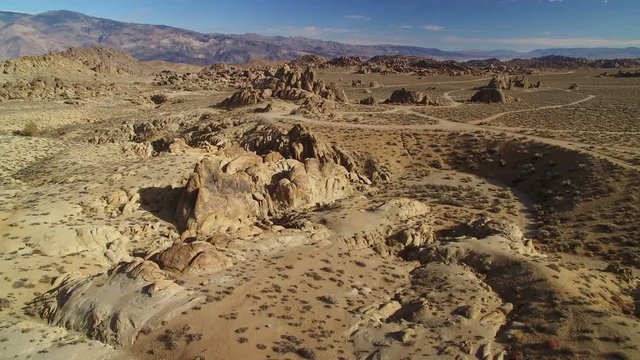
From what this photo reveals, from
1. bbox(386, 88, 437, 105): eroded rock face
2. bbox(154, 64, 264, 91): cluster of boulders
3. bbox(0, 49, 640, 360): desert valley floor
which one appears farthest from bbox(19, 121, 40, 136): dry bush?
bbox(386, 88, 437, 105): eroded rock face

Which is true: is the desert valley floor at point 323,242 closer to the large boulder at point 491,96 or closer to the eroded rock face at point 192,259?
the eroded rock face at point 192,259

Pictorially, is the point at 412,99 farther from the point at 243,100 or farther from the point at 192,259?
the point at 192,259

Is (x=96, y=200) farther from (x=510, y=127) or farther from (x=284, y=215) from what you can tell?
(x=510, y=127)

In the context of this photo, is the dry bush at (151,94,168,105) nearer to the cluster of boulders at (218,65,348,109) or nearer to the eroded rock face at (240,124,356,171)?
the cluster of boulders at (218,65,348,109)

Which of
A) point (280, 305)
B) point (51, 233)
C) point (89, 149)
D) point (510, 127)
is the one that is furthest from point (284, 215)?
point (510, 127)

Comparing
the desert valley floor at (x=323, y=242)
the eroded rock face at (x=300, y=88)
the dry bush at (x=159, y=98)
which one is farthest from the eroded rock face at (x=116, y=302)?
the dry bush at (x=159, y=98)

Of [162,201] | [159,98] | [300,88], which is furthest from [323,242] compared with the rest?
[159,98]
